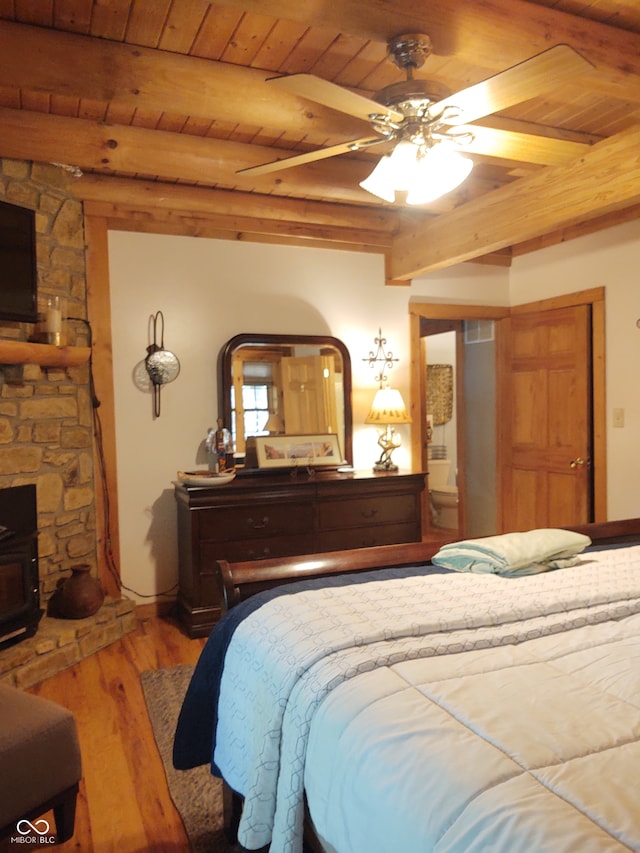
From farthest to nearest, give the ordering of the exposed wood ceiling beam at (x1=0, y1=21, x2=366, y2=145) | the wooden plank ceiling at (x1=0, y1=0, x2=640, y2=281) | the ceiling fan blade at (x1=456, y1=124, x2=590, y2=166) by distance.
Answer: the ceiling fan blade at (x1=456, y1=124, x2=590, y2=166) < the exposed wood ceiling beam at (x1=0, y1=21, x2=366, y2=145) < the wooden plank ceiling at (x1=0, y1=0, x2=640, y2=281)

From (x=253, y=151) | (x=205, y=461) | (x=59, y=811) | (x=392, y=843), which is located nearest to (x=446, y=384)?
(x=205, y=461)

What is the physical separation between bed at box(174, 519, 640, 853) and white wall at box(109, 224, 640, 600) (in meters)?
2.13

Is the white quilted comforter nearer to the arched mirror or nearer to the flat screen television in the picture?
the flat screen television

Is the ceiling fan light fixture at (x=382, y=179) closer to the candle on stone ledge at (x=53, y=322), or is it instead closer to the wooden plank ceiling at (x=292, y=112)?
the wooden plank ceiling at (x=292, y=112)

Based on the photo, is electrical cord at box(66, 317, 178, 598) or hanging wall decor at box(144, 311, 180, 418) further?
hanging wall decor at box(144, 311, 180, 418)

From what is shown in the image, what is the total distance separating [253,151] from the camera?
10.9 feet

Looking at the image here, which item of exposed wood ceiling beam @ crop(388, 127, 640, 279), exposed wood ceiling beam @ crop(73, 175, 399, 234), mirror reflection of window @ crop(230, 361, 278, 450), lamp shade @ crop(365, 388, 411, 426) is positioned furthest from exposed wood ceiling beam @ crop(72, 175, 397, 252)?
lamp shade @ crop(365, 388, 411, 426)

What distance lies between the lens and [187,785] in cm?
226

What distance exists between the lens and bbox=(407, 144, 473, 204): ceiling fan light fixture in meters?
2.13

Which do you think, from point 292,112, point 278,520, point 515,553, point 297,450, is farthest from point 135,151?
point 515,553

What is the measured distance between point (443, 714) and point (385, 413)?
3.24 meters

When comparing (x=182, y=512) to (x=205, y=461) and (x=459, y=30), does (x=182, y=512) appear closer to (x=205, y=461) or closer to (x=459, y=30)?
(x=205, y=461)

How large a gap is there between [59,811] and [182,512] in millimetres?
2047

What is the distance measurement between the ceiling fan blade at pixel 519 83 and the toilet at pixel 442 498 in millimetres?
4772
